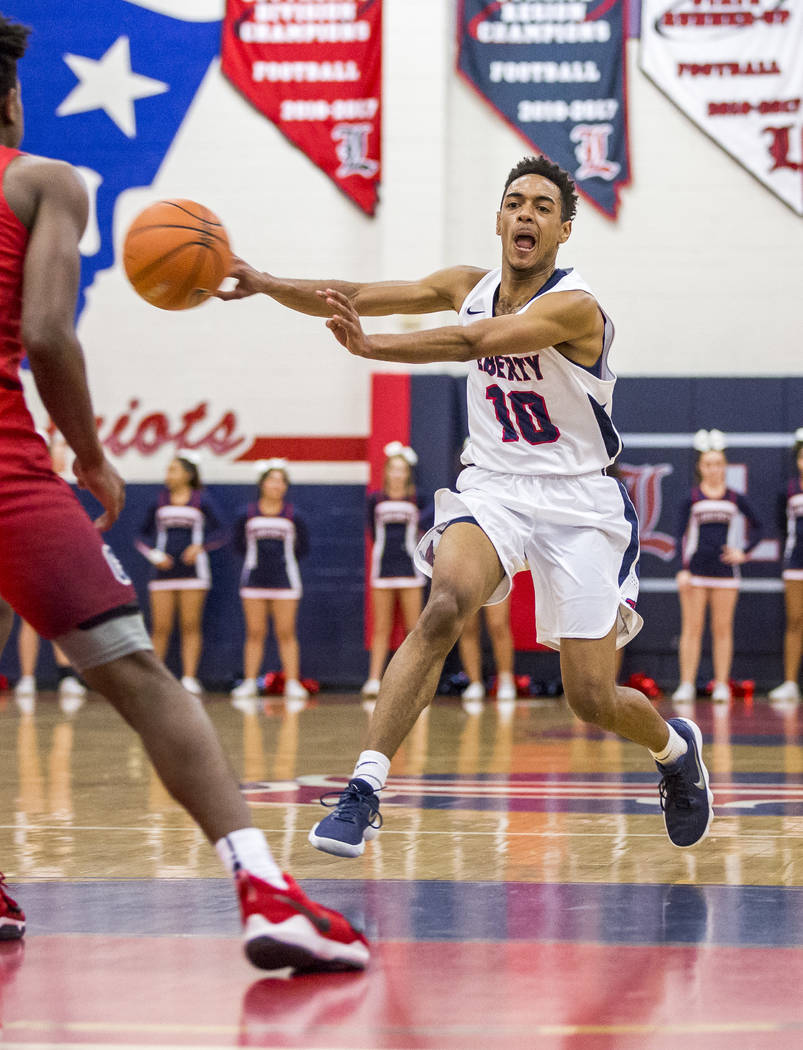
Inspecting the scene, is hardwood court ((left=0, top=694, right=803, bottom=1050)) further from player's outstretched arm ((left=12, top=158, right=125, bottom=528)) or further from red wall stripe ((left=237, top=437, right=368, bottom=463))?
red wall stripe ((left=237, top=437, right=368, bottom=463))

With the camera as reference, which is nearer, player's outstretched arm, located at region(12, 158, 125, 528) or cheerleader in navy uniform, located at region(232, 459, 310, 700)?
player's outstretched arm, located at region(12, 158, 125, 528)

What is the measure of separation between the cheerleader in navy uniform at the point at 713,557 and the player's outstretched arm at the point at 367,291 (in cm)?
688

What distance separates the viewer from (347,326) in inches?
149

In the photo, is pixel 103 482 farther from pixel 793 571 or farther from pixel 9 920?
pixel 793 571

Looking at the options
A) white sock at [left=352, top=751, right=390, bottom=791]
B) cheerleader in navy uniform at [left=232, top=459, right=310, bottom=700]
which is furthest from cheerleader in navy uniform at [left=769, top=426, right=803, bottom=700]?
white sock at [left=352, top=751, right=390, bottom=791]

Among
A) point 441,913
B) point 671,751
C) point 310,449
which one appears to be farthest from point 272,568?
point 441,913

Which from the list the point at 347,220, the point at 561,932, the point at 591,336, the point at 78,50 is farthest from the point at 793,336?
the point at 561,932

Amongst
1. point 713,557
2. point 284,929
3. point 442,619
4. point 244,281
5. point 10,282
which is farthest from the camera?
point 713,557

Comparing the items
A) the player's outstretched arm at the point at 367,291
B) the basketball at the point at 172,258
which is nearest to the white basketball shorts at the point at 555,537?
the player's outstretched arm at the point at 367,291

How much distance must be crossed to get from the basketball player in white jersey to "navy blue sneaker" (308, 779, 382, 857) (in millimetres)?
589

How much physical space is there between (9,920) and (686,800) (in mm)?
2166

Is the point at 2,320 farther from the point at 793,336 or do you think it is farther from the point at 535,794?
the point at 793,336

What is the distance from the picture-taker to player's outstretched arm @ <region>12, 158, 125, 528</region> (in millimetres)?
2727

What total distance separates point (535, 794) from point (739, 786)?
888 mm
